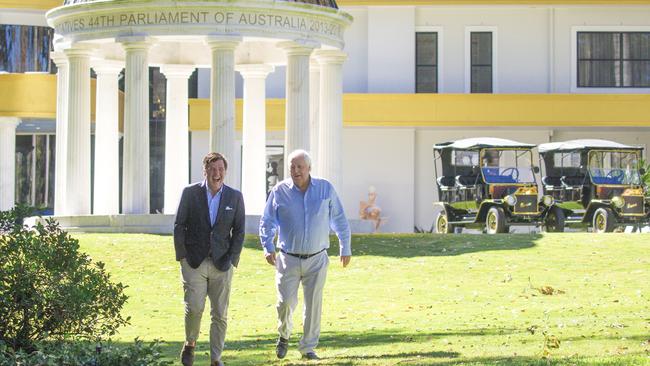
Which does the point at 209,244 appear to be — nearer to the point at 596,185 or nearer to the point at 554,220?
the point at 554,220

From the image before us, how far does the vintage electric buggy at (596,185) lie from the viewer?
1385 inches

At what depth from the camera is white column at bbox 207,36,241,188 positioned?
3088 centimetres

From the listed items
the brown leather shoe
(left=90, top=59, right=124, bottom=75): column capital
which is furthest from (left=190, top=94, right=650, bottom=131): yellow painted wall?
A: the brown leather shoe

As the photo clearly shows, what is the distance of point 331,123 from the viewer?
111 feet

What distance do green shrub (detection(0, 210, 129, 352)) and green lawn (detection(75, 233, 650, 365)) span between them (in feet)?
6.39

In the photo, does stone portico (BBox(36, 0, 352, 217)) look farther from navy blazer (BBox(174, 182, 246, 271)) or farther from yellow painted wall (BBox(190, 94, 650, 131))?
navy blazer (BBox(174, 182, 246, 271))

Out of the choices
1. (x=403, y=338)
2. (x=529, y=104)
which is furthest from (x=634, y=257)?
(x=529, y=104)

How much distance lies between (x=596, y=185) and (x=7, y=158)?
58.3ft

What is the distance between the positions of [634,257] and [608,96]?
22763 millimetres

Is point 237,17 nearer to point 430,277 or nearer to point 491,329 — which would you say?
point 430,277

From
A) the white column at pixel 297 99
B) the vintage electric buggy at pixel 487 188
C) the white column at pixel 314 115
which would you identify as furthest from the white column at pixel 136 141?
the vintage electric buggy at pixel 487 188

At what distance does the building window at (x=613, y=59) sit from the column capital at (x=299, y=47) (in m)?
21.2

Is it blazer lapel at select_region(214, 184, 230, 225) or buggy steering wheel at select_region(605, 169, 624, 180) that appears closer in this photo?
blazer lapel at select_region(214, 184, 230, 225)

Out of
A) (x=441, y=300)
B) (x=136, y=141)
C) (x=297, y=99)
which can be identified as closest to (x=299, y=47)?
(x=297, y=99)
